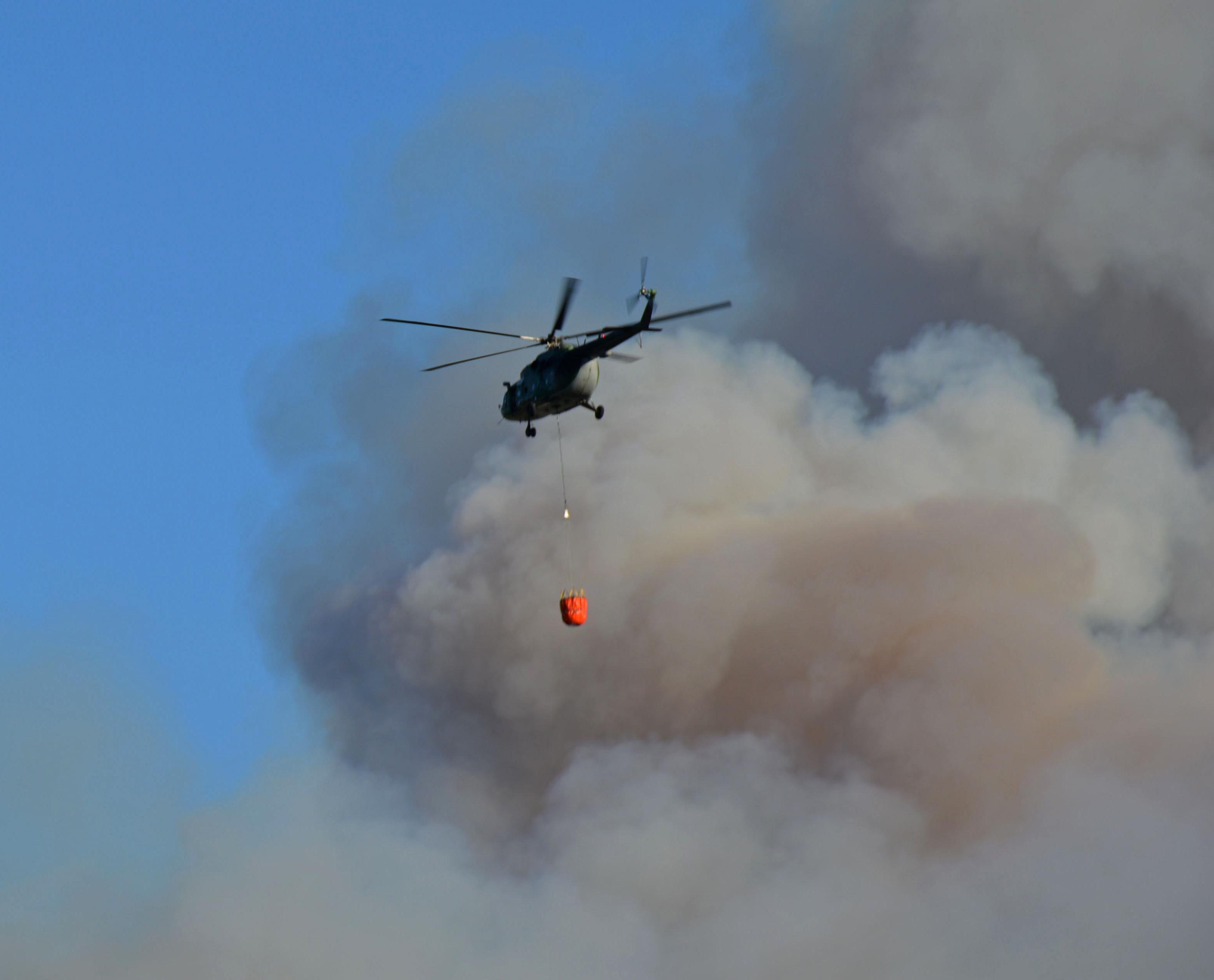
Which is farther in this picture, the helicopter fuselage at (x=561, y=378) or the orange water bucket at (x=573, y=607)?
the orange water bucket at (x=573, y=607)

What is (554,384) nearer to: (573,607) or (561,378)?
(561,378)

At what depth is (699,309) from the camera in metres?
73.0

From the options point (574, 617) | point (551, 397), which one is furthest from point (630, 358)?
point (574, 617)

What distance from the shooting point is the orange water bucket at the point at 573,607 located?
10088cm

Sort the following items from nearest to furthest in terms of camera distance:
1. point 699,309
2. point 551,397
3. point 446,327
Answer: point 699,309 → point 446,327 → point 551,397

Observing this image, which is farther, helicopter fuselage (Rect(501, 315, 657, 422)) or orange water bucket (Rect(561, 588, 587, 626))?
orange water bucket (Rect(561, 588, 587, 626))

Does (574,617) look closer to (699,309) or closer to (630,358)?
(630,358)

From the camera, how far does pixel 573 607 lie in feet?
334

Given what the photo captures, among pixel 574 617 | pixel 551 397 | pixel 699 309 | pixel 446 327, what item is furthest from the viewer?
pixel 574 617

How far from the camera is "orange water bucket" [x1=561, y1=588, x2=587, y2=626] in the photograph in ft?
331

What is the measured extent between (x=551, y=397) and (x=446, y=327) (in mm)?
7385

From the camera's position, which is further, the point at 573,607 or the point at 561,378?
the point at 573,607

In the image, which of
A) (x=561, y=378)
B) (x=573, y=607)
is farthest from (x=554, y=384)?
(x=573, y=607)

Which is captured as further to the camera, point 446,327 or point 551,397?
point 551,397
